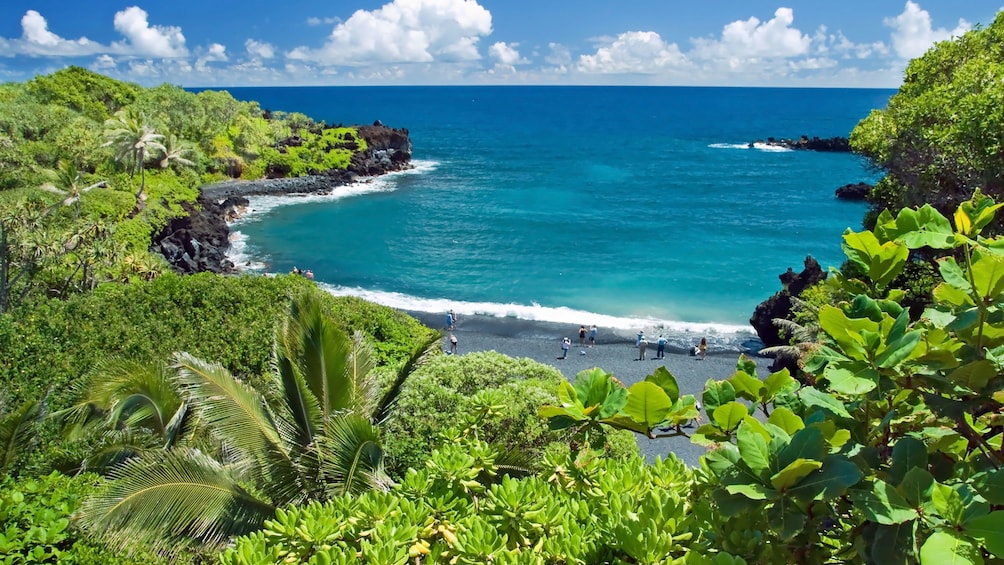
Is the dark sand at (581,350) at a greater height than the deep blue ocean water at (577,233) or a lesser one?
lesser

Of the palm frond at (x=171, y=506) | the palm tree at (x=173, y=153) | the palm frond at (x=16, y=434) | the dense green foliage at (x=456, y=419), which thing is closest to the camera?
the palm frond at (x=171, y=506)

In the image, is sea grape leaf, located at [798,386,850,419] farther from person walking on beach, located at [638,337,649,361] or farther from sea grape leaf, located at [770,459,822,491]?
person walking on beach, located at [638,337,649,361]

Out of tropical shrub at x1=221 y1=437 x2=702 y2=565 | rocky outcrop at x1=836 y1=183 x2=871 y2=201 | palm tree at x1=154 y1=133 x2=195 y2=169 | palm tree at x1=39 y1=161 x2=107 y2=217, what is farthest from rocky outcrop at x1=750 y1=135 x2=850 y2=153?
tropical shrub at x1=221 y1=437 x2=702 y2=565

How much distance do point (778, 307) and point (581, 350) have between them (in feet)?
26.8

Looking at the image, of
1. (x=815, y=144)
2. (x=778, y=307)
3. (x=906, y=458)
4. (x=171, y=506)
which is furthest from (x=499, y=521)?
(x=815, y=144)

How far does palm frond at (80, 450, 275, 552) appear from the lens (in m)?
5.51

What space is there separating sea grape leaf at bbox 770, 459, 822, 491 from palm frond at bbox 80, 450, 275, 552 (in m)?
5.67

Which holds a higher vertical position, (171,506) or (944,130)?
(944,130)

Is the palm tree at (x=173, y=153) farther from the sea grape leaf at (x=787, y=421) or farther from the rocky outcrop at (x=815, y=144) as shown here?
the rocky outcrop at (x=815, y=144)

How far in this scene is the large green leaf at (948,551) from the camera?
5.25ft

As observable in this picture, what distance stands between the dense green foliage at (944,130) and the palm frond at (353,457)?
8.76m

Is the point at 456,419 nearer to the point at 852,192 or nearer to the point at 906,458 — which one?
the point at 906,458

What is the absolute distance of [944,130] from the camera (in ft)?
38.9

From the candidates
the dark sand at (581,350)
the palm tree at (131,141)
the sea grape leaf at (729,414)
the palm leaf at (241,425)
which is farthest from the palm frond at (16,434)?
the palm tree at (131,141)
